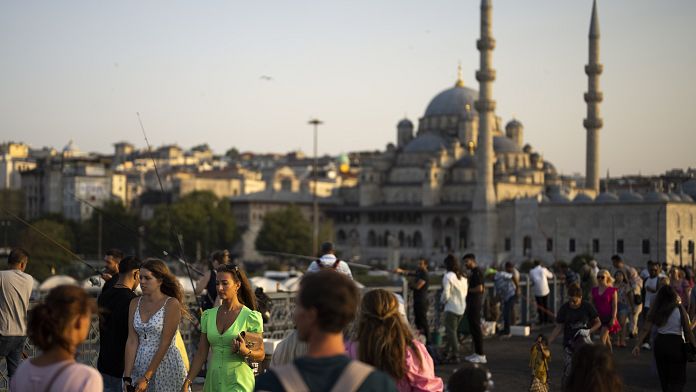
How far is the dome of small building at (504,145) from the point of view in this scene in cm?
7294

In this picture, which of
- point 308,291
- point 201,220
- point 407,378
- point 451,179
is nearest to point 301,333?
point 308,291

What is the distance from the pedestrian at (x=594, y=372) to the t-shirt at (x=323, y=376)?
1251mm

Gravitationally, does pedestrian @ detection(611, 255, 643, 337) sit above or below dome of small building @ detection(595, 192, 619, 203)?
below

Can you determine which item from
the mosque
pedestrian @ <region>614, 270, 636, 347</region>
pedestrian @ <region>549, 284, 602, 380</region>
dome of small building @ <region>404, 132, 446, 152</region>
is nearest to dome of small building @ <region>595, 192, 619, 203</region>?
the mosque

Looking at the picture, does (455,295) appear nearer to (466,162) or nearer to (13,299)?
(13,299)

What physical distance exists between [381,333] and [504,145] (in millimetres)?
69676

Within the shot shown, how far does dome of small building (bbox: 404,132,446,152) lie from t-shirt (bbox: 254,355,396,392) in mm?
70298

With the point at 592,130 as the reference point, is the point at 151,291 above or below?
below

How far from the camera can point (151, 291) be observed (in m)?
5.78

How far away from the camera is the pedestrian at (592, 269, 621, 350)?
1034cm

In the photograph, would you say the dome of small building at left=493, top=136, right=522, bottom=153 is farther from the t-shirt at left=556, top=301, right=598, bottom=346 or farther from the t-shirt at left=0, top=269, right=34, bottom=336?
the t-shirt at left=0, top=269, right=34, bottom=336

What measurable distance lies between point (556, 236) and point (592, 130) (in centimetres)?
585

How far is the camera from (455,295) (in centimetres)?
1089

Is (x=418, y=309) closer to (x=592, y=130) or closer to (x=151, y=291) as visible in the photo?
(x=151, y=291)
